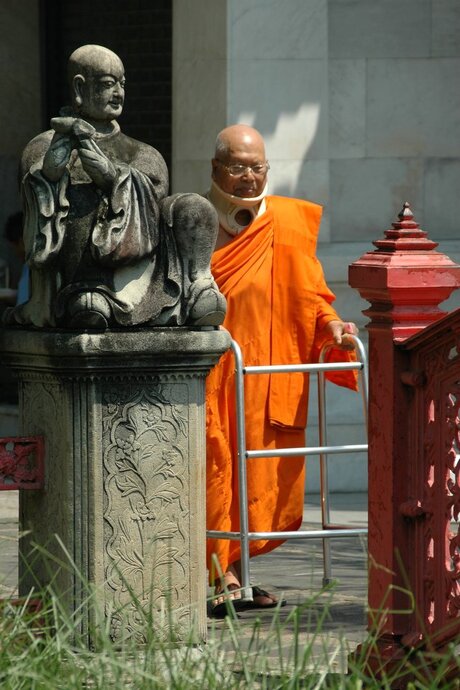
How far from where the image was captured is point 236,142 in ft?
26.6

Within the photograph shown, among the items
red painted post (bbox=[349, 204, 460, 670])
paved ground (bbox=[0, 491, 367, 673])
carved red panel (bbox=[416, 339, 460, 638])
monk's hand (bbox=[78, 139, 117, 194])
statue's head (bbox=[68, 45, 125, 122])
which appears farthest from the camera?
paved ground (bbox=[0, 491, 367, 673])

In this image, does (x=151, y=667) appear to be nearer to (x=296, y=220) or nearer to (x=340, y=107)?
(x=296, y=220)

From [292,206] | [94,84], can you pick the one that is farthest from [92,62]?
[292,206]

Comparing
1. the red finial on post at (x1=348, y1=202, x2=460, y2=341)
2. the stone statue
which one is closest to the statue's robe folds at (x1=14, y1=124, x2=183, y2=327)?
the stone statue

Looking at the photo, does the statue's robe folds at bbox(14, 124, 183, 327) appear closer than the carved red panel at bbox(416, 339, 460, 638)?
No

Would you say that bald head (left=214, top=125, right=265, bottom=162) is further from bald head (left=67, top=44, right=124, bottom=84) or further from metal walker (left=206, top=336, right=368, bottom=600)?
bald head (left=67, top=44, right=124, bottom=84)

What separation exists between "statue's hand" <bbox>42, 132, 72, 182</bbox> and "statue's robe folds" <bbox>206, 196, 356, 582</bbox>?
7.93 feet

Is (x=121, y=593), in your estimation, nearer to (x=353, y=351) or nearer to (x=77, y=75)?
(x=77, y=75)

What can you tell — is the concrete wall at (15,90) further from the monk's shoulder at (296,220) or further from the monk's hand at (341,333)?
the monk's hand at (341,333)

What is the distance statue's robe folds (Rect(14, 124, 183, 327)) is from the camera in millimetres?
5820

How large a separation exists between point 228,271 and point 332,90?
11.7 feet

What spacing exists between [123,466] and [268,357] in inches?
97.8

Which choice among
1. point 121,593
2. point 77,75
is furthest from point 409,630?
point 77,75

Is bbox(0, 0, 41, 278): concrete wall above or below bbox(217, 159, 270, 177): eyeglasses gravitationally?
above
